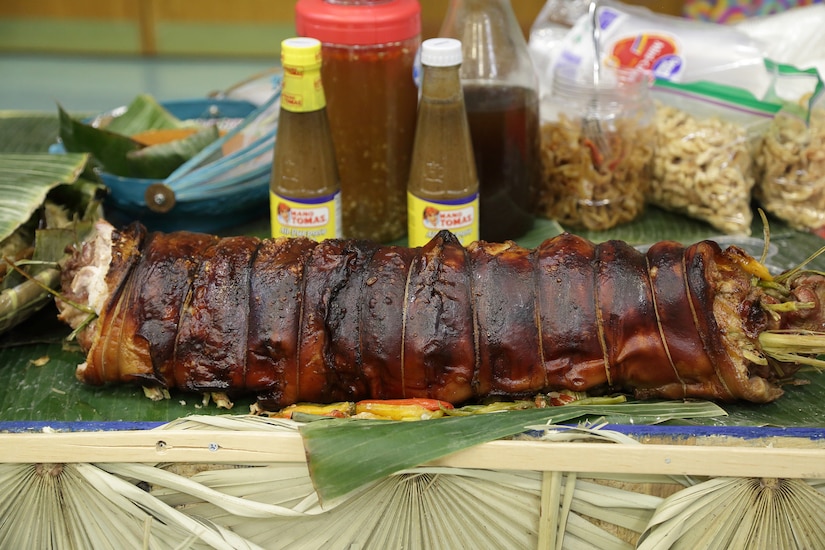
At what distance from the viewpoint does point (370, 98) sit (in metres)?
2.17

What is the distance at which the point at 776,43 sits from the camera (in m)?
2.87

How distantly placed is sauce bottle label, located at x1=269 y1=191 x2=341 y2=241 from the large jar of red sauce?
11 cm

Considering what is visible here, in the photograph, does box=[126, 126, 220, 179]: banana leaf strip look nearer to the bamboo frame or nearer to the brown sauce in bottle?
the brown sauce in bottle

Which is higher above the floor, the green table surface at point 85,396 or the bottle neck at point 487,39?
the bottle neck at point 487,39


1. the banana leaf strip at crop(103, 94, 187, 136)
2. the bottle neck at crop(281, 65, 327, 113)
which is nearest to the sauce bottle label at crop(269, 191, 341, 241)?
the bottle neck at crop(281, 65, 327, 113)

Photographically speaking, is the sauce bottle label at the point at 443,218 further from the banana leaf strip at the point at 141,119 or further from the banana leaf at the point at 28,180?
the banana leaf strip at the point at 141,119

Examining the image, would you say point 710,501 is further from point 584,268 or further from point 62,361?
point 62,361

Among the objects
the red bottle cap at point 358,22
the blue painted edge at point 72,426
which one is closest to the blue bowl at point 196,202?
the red bottle cap at point 358,22

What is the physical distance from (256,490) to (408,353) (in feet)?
1.25

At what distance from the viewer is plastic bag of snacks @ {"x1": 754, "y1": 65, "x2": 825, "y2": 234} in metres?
2.39

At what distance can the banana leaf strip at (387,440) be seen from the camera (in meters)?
1.49

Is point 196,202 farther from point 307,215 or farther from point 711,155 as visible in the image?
point 711,155

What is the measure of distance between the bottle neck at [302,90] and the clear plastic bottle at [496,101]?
452 millimetres

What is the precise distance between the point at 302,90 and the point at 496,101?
21.8 inches
